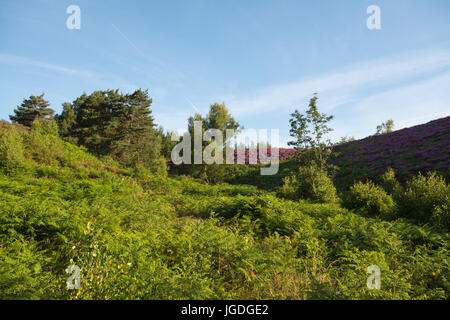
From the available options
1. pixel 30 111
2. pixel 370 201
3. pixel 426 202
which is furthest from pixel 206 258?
pixel 30 111

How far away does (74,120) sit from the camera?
40344 mm

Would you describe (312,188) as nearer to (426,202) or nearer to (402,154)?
(426,202)

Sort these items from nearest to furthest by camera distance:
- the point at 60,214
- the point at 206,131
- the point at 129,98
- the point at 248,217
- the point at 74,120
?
the point at 60,214 < the point at 248,217 < the point at 206,131 < the point at 129,98 < the point at 74,120

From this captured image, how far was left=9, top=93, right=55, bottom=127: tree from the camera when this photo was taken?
4641 centimetres

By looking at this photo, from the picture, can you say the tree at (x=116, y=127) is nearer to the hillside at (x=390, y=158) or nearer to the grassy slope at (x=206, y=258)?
the hillside at (x=390, y=158)

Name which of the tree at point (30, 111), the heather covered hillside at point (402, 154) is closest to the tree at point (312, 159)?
the heather covered hillside at point (402, 154)

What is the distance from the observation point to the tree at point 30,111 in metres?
46.4

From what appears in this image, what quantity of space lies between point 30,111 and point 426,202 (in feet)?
208

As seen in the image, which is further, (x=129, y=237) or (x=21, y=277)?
(x=129, y=237)
